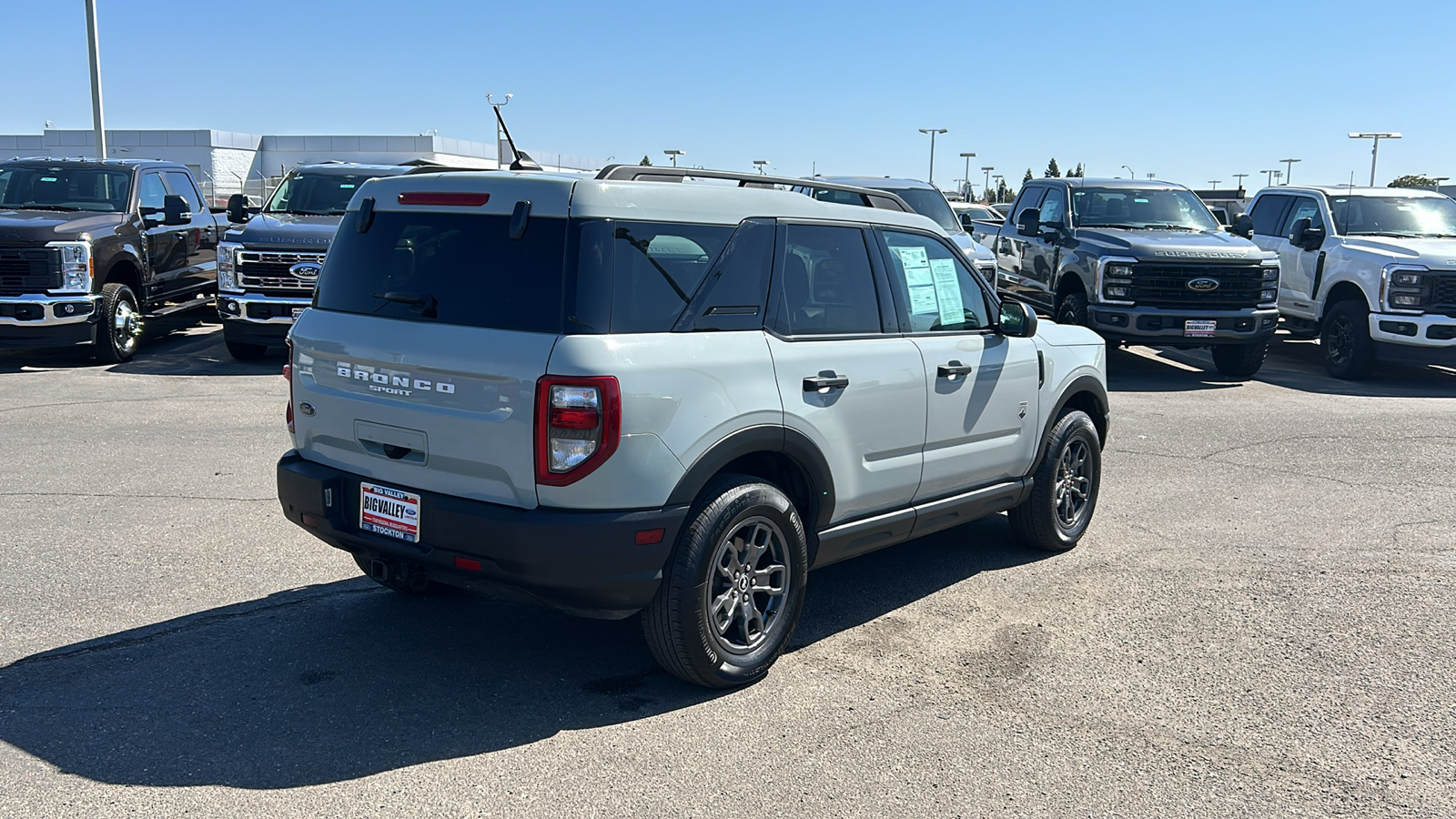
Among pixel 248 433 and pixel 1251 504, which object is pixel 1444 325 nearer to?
pixel 1251 504

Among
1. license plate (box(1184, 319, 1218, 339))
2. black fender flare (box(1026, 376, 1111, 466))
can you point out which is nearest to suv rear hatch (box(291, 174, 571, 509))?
black fender flare (box(1026, 376, 1111, 466))

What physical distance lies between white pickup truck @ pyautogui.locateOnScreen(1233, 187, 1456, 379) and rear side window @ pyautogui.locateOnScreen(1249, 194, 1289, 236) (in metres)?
0.02

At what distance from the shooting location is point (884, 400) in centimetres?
511

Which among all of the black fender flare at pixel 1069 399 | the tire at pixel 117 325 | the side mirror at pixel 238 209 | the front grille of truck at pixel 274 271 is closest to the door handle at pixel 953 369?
the black fender flare at pixel 1069 399

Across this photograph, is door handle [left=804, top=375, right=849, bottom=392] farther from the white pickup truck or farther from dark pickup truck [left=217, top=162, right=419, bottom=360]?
the white pickup truck

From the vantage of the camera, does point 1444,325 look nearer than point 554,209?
No

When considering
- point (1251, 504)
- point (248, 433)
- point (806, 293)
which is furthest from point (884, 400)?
point (248, 433)

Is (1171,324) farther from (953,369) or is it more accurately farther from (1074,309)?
(953,369)

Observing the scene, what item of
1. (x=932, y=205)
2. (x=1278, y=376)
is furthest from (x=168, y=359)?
(x=1278, y=376)

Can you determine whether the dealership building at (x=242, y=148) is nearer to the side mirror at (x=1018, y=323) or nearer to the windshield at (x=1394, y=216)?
the windshield at (x=1394, y=216)

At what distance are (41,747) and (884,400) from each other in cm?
338

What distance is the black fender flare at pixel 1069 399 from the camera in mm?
6305

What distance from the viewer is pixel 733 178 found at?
5.15 metres

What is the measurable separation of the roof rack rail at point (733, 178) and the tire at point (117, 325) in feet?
31.8
